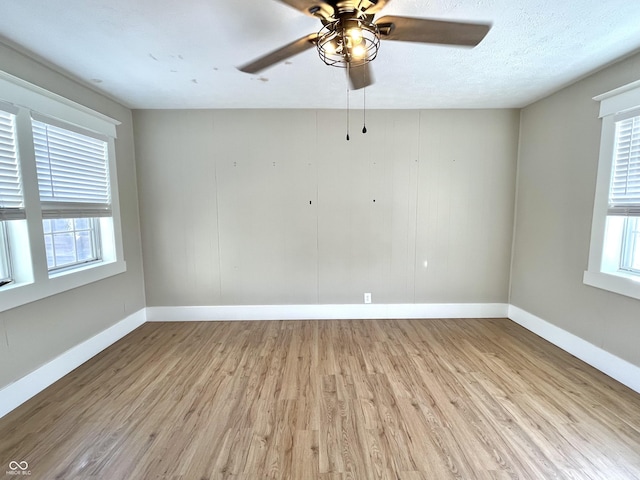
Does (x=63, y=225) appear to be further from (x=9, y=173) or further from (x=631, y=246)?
(x=631, y=246)

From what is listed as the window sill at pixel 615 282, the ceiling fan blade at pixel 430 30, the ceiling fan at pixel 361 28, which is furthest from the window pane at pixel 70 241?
the window sill at pixel 615 282

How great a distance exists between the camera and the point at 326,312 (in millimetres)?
3338

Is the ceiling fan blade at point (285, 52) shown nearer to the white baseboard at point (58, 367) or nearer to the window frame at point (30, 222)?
the window frame at point (30, 222)

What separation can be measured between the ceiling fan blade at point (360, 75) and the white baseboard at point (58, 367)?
3167mm

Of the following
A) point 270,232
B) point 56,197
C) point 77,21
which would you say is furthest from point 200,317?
point 77,21

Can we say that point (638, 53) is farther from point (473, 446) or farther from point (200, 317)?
point (200, 317)

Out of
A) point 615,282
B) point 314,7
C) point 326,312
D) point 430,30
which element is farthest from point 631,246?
point 314,7

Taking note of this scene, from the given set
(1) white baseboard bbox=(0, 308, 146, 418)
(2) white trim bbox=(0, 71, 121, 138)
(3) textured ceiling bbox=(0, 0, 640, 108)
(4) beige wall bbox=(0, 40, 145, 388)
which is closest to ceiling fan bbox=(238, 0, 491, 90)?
(3) textured ceiling bbox=(0, 0, 640, 108)

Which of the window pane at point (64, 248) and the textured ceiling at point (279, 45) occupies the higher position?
the textured ceiling at point (279, 45)

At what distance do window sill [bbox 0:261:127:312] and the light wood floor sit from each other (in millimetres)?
715

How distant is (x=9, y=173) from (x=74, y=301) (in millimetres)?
1114

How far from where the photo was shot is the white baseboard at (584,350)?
2.04m

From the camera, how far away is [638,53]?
6.42 ft

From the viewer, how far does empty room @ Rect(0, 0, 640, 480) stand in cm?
153
